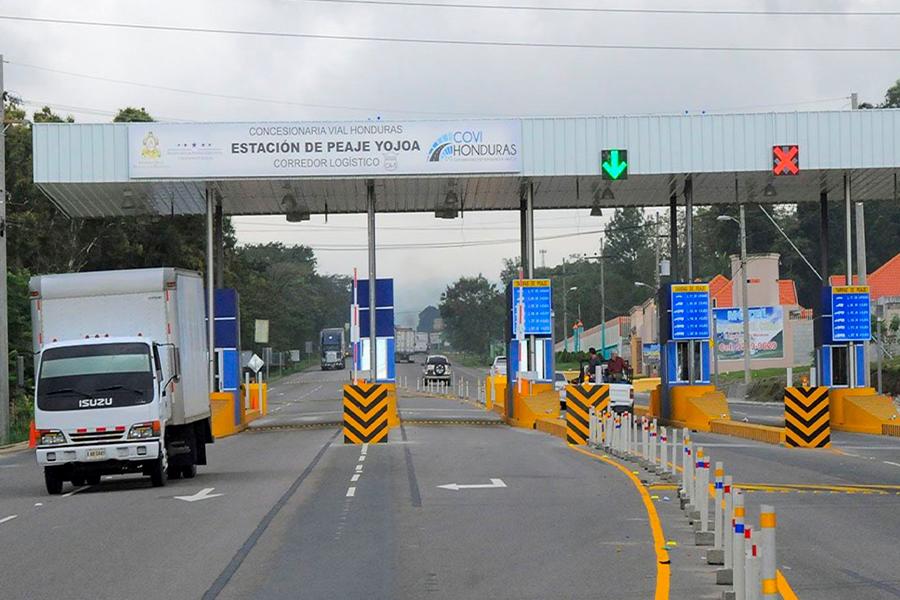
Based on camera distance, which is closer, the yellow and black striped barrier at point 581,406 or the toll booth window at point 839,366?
the yellow and black striped barrier at point 581,406

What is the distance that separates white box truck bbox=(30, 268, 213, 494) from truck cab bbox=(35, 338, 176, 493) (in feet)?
0.05

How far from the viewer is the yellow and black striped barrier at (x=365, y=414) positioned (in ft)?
103

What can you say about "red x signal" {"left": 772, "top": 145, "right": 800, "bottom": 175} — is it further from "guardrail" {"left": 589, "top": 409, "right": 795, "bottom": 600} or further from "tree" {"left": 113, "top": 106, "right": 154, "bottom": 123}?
"tree" {"left": 113, "top": 106, "right": 154, "bottom": 123}

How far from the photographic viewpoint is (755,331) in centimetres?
8100

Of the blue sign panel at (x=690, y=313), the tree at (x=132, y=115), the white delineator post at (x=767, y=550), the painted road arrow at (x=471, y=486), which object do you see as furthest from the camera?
the tree at (x=132, y=115)

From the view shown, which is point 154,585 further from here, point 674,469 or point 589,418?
point 589,418

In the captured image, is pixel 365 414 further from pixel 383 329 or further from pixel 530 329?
pixel 383 329

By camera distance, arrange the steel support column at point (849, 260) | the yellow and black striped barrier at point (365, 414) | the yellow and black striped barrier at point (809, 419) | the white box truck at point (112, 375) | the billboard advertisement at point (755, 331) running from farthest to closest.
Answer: the billboard advertisement at point (755, 331)
the steel support column at point (849, 260)
the yellow and black striped barrier at point (365, 414)
the yellow and black striped barrier at point (809, 419)
the white box truck at point (112, 375)

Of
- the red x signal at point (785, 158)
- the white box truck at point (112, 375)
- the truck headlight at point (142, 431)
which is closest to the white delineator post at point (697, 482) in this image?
the truck headlight at point (142, 431)

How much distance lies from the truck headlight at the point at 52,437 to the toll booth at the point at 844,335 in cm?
2325

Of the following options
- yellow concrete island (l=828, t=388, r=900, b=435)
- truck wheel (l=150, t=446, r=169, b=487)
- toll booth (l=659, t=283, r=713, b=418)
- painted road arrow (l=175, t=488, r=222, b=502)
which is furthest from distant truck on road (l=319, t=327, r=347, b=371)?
painted road arrow (l=175, t=488, r=222, b=502)

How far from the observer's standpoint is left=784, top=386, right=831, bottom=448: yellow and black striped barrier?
3003cm

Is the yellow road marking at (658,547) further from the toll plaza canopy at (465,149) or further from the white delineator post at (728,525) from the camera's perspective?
the toll plaza canopy at (465,149)

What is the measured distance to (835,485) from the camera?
21.1 m
